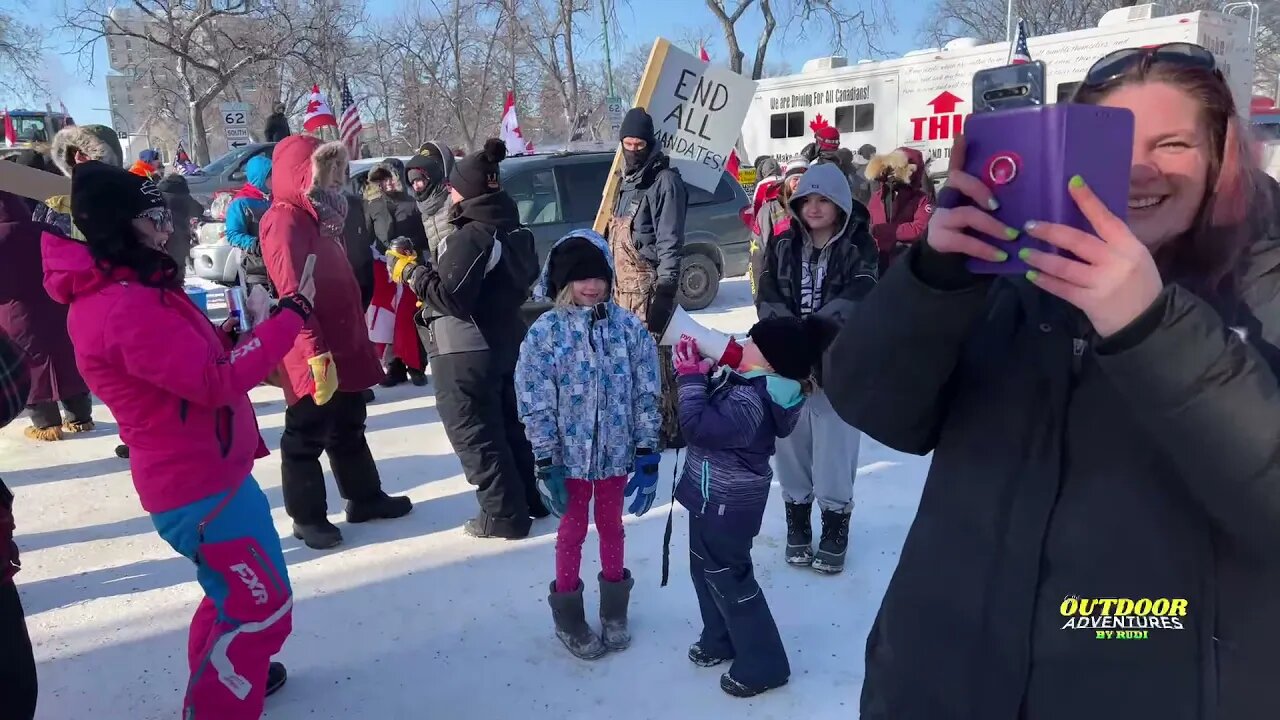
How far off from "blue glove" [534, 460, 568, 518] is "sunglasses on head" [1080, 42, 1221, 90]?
2257 mm

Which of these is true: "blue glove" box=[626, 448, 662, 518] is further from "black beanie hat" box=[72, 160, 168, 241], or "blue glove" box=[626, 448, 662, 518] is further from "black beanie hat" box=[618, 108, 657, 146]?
"black beanie hat" box=[618, 108, 657, 146]

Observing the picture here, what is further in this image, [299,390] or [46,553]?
[46,553]

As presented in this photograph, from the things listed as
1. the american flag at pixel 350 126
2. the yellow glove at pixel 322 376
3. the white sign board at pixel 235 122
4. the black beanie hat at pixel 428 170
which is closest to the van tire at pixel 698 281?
the american flag at pixel 350 126

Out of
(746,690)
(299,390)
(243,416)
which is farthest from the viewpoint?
(299,390)

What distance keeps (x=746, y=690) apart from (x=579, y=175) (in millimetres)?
6566

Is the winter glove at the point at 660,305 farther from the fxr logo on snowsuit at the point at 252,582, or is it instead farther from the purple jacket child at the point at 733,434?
the fxr logo on snowsuit at the point at 252,582

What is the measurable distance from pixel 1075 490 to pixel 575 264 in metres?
2.23

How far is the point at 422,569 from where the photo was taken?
4012 mm

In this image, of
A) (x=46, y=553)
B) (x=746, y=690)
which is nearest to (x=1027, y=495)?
(x=746, y=690)

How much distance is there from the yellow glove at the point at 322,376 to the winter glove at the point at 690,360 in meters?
1.94

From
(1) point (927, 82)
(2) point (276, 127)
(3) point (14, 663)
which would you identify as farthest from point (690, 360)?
(1) point (927, 82)

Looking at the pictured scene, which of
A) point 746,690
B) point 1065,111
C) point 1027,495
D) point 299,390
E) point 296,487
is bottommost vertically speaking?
point 746,690

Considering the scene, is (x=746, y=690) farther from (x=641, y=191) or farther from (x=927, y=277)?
(x=641, y=191)

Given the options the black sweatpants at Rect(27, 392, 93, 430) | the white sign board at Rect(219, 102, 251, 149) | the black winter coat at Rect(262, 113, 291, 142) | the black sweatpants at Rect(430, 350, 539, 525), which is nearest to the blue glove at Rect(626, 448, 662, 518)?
the black sweatpants at Rect(430, 350, 539, 525)
